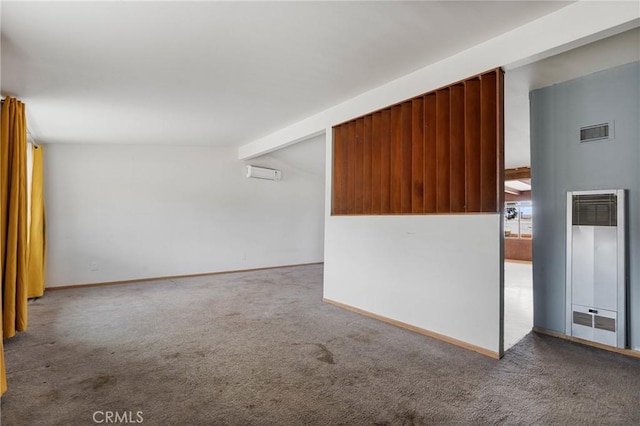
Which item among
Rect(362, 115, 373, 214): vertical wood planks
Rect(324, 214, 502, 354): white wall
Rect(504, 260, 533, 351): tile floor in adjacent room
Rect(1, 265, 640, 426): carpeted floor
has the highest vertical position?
Rect(362, 115, 373, 214): vertical wood planks

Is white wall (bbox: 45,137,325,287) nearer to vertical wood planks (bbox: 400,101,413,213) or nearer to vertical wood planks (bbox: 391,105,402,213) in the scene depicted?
vertical wood planks (bbox: 391,105,402,213)

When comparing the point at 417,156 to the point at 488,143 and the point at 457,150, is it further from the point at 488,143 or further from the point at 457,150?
the point at 488,143

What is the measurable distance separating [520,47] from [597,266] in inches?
76.7

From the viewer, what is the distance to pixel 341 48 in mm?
2590

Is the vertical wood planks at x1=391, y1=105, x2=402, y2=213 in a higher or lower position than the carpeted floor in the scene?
higher

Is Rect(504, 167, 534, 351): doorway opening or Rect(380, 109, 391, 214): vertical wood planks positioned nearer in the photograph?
A: Rect(504, 167, 534, 351): doorway opening

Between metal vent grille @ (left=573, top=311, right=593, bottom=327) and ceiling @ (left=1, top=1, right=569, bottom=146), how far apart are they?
8.16ft

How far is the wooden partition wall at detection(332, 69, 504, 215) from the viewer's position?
2605 millimetres

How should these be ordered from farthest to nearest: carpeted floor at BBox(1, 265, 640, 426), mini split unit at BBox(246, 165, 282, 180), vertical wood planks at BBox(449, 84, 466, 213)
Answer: mini split unit at BBox(246, 165, 282, 180) < vertical wood planks at BBox(449, 84, 466, 213) < carpeted floor at BBox(1, 265, 640, 426)

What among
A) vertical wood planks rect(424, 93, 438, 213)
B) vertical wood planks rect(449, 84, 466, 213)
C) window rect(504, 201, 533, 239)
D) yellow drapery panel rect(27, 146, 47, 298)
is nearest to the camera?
vertical wood planks rect(449, 84, 466, 213)

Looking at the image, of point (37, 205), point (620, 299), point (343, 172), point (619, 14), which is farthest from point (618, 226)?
point (37, 205)

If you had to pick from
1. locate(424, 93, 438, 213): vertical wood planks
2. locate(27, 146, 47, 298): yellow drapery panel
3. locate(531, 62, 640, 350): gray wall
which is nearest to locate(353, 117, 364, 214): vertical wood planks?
locate(424, 93, 438, 213): vertical wood planks

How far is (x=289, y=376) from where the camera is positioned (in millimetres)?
2170

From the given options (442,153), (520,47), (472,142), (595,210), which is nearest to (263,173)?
(442,153)
